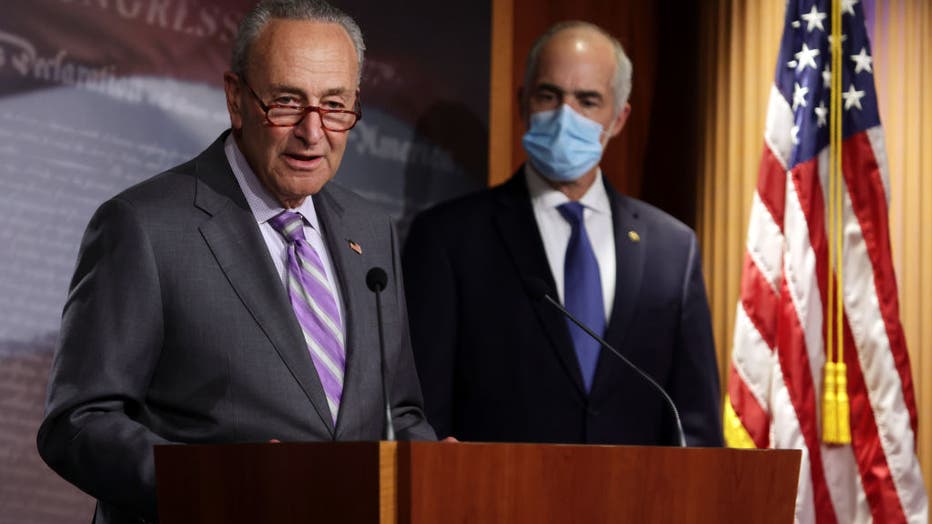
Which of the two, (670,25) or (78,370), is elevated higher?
(670,25)

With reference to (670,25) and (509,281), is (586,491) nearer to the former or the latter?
(509,281)

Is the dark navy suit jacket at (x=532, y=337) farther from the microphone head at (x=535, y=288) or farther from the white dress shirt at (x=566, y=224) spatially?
the microphone head at (x=535, y=288)

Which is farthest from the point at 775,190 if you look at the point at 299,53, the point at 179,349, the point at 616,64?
the point at 179,349

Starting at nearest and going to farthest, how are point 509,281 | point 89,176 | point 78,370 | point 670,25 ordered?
point 78,370 → point 89,176 → point 509,281 → point 670,25

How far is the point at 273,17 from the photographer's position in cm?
263

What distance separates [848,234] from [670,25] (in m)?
1.24

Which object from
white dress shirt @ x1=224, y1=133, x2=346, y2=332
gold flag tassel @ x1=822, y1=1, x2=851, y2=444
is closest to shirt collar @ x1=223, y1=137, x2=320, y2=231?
white dress shirt @ x1=224, y1=133, x2=346, y2=332

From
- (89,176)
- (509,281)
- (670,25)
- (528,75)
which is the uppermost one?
(670,25)

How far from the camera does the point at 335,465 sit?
1715mm

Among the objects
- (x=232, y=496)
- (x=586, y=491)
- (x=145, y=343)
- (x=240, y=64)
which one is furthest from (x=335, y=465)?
(x=240, y=64)

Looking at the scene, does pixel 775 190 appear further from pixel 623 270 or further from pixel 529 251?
pixel 529 251

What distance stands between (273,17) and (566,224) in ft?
4.51

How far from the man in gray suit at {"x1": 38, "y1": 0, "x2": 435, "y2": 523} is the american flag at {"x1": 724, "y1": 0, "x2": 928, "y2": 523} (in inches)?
73.9

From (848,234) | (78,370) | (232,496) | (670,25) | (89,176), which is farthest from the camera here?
(670,25)
